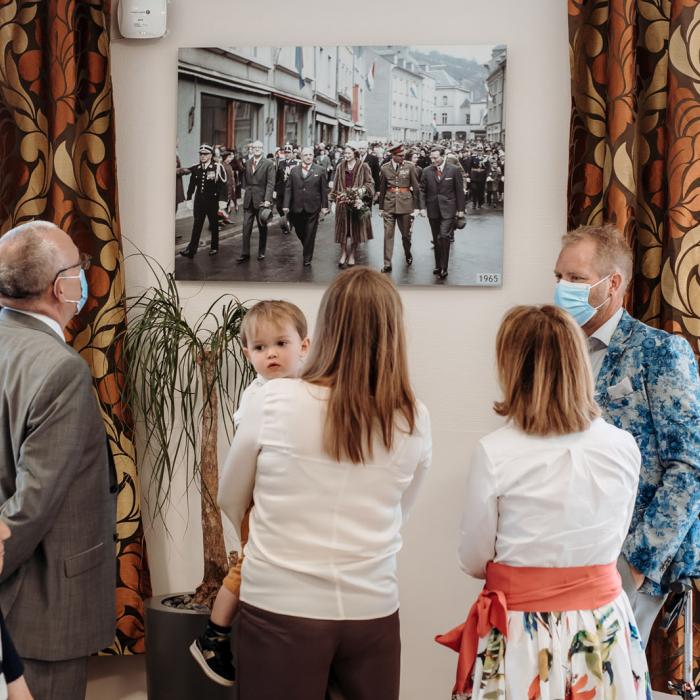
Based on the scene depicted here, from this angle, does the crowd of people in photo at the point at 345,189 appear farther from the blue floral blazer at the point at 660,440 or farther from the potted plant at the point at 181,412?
the blue floral blazer at the point at 660,440

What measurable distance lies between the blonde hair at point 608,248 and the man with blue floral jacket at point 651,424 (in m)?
0.01

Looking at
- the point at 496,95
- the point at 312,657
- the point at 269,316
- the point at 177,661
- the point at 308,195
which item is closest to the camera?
the point at 312,657

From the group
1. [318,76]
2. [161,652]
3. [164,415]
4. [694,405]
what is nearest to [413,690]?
[161,652]

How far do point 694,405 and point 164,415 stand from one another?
179cm

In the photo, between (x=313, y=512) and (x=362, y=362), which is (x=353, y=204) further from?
(x=313, y=512)

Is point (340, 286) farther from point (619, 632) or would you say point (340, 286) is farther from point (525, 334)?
point (619, 632)

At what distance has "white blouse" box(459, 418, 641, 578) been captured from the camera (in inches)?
69.6

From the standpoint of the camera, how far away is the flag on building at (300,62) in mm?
3021

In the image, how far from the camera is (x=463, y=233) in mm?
2953

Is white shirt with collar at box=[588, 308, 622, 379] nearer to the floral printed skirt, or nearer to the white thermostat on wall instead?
the floral printed skirt

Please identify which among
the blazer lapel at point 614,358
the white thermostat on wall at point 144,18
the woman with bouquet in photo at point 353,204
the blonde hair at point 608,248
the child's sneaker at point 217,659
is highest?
the white thermostat on wall at point 144,18

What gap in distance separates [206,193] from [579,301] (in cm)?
141

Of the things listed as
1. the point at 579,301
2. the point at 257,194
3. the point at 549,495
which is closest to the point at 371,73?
the point at 257,194

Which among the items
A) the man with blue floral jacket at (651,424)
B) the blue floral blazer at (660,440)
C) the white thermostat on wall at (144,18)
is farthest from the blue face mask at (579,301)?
the white thermostat on wall at (144,18)
